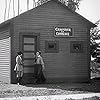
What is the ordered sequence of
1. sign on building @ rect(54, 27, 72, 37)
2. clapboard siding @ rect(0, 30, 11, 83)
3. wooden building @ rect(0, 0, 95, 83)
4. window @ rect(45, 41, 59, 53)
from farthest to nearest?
sign on building @ rect(54, 27, 72, 37) → window @ rect(45, 41, 59, 53) → clapboard siding @ rect(0, 30, 11, 83) → wooden building @ rect(0, 0, 95, 83)

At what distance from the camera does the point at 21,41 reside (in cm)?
1975

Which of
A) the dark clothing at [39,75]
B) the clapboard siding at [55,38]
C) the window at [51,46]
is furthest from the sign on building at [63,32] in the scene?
the dark clothing at [39,75]

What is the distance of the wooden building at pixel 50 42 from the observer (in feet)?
64.9

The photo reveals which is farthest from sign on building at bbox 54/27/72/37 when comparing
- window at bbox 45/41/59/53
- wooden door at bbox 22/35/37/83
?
wooden door at bbox 22/35/37/83

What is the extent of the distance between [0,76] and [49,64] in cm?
363

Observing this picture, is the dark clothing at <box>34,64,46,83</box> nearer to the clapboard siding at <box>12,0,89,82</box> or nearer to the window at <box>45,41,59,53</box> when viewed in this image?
the clapboard siding at <box>12,0,89,82</box>

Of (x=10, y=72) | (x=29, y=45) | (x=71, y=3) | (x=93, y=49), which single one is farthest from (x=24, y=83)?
(x=71, y=3)

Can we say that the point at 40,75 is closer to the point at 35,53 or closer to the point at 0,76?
the point at 35,53

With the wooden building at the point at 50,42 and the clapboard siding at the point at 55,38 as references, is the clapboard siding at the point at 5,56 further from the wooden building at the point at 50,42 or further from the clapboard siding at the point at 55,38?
the clapboard siding at the point at 55,38

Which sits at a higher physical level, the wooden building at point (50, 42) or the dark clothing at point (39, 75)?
the wooden building at point (50, 42)

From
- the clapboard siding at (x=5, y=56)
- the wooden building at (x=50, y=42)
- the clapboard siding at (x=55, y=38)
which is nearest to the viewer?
the wooden building at (x=50, y=42)

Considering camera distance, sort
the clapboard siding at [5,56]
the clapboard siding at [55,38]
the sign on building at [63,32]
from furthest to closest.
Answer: the sign on building at [63,32]
the clapboard siding at [5,56]
the clapboard siding at [55,38]

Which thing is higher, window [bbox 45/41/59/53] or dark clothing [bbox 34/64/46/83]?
window [bbox 45/41/59/53]

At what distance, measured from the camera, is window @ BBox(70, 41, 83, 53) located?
68.6ft
